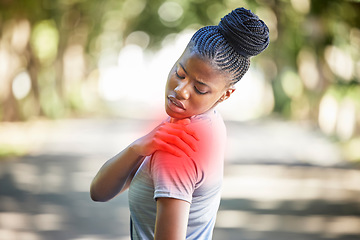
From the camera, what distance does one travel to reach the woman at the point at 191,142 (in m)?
1.58

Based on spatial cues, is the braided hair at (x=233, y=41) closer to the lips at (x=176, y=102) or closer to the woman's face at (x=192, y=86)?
the woman's face at (x=192, y=86)

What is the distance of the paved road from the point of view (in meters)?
7.51

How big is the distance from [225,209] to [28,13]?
13.5 m

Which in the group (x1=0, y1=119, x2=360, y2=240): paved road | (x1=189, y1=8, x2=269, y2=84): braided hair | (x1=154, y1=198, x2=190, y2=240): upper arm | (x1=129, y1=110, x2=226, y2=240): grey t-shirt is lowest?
(x1=154, y1=198, x2=190, y2=240): upper arm

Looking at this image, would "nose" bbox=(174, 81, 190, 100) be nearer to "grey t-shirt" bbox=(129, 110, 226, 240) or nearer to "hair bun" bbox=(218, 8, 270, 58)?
"grey t-shirt" bbox=(129, 110, 226, 240)

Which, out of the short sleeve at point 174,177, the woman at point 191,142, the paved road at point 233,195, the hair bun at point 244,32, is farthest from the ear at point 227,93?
the paved road at point 233,195

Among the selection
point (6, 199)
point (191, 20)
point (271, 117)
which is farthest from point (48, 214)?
point (191, 20)

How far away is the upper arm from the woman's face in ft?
0.97

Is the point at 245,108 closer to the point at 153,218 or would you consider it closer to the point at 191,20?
the point at 191,20

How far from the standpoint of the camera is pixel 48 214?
8266 millimetres

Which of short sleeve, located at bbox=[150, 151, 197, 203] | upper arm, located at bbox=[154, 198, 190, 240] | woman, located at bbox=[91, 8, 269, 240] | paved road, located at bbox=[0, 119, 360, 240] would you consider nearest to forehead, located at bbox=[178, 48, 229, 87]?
woman, located at bbox=[91, 8, 269, 240]

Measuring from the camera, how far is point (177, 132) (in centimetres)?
165

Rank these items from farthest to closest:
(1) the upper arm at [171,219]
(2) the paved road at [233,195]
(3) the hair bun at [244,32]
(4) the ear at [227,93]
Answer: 1. (2) the paved road at [233,195]
2. (4) the ear at [227,93]
3. (3) the hair bun at [244,32]
4. (1) the upper arm at [171,219]

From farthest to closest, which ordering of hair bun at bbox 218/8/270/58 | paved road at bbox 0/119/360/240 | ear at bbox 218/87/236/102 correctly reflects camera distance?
1. paved road at bbox 0/119/360/240
2. ear at bbox 218/87/236/102
3. hair bun at bbox 218/8/270/58
